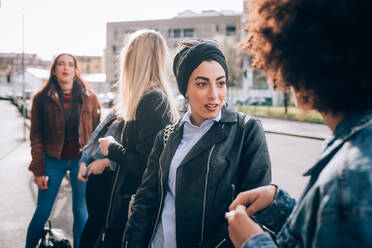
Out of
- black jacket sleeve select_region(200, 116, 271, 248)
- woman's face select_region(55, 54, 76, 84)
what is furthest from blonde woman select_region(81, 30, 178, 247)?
woman's face select_region(55, 54, 76, 84)

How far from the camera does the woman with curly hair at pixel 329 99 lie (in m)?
0.71

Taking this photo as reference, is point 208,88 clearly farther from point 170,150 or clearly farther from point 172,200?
point 172,200

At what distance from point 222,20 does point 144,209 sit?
5182cm

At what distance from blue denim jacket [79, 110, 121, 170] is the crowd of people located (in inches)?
0.5

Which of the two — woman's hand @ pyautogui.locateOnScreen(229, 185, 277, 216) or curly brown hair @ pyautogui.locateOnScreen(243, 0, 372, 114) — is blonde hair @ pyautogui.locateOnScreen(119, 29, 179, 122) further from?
curly brown hair @ pyautogui.locateOnScreen(243, 0, 372, 114)

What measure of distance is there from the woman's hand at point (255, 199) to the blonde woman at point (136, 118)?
111 cm

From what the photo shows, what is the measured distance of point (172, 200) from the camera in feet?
5.73

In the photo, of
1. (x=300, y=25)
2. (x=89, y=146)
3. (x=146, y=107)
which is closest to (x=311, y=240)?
(x=300, y=25)

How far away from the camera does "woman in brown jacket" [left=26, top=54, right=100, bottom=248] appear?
10.6ft

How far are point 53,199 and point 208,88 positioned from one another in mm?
2279

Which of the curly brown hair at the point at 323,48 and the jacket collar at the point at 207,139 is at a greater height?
the curly brown hair at the point at 323,48

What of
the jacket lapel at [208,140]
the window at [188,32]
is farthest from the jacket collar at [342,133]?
the window at [188,32]

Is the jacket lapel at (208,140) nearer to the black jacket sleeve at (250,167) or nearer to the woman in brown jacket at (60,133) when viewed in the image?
the black jacket sleeve at (250,167)

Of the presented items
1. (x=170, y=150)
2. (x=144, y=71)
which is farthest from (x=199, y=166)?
(x=144, y=71)
